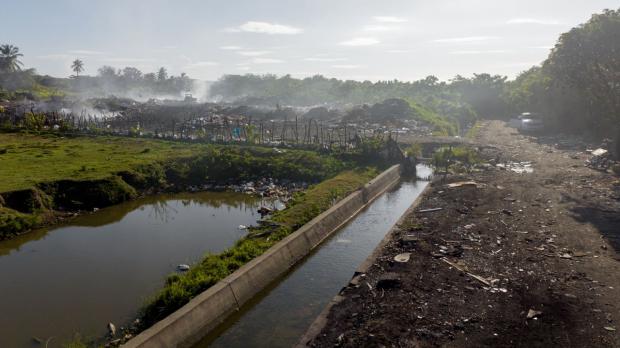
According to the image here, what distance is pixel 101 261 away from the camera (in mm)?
14188

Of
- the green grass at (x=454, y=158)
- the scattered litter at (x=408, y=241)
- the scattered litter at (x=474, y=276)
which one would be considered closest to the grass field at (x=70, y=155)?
the scattered litter at (x=408, y=241)

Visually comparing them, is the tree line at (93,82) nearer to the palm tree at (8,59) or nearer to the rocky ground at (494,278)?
the palm tree at (8,59)

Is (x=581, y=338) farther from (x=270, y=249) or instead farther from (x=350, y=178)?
(x=350, y=178)

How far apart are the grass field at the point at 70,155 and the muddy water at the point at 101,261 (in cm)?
295

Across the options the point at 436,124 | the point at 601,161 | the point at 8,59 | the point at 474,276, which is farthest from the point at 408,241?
the point at 8,59

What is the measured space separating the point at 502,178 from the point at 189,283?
18017 mm

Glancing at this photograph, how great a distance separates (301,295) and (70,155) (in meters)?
21.0

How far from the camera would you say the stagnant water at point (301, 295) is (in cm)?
992

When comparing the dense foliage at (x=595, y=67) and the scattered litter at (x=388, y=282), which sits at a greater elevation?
the dense foliage at (x=595, y=67)

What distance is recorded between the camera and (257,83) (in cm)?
11338

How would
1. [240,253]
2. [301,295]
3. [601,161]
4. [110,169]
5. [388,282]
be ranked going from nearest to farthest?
[388,282]
[301,295]
[240,253]
[110,169]
[601,161]

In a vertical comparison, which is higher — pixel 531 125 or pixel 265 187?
pixel 531 125

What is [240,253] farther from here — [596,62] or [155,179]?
[596,62]

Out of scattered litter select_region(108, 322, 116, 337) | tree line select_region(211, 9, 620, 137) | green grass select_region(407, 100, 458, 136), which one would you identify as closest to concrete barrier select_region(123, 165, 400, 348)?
scattered litter select_region(108, 322, 116, 337)
